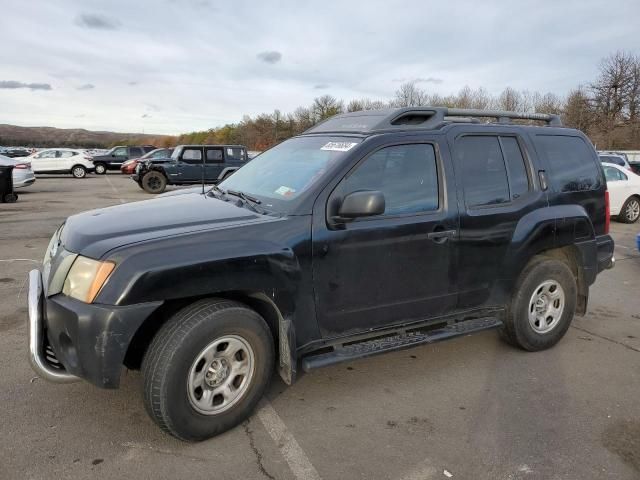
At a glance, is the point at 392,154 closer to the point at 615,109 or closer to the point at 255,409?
the point at 255,409

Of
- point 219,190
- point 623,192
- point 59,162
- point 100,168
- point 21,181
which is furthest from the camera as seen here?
point 100,168

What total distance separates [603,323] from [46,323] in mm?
5097

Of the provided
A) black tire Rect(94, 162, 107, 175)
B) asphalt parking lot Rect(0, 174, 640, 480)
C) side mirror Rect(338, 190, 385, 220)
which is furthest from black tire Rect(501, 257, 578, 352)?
black tire Rect(94, 162, 107, 175)

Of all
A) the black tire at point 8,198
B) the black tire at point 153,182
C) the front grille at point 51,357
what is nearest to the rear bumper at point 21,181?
the black tire at point 8,198

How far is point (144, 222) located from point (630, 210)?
12.7 meters

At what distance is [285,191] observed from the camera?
3525mm

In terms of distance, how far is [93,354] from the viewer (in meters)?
2.72

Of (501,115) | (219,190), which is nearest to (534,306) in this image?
(501,115)

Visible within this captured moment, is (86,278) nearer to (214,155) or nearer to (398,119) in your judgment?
(398,119)

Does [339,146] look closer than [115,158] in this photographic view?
Yes

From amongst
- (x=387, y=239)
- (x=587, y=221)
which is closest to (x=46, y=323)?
(x=387, y=239)

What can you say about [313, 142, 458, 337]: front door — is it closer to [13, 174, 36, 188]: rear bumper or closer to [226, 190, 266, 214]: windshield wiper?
[226, 190, 266, 214]: windshield wiper

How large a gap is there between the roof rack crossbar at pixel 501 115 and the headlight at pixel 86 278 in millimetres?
2821

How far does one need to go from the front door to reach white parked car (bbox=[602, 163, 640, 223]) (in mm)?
10336
